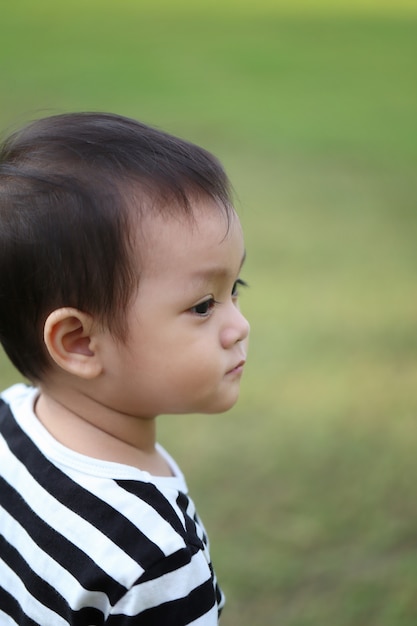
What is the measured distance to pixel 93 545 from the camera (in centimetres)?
133

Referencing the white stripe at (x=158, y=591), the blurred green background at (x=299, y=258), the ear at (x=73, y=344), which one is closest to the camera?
the white stripe at (x=158, y=591)

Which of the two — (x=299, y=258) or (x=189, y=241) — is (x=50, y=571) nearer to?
(x=189, y=241)

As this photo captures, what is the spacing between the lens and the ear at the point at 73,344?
138 centimetres

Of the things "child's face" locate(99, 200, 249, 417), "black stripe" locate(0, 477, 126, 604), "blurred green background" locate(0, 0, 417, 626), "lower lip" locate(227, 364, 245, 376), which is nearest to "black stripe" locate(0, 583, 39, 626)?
"black stripe" locate(0, 477, 126, 604)

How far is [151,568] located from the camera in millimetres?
1288

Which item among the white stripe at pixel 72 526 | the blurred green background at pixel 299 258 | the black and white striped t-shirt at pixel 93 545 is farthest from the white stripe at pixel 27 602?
the blurred green background at pixel 299 258

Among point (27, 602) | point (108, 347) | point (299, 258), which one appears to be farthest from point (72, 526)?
point (299, 258)

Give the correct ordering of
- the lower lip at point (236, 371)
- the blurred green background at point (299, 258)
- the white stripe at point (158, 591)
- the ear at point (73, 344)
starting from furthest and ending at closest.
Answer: the blurred green background at point (299, 258) < the lower lip at point (236, 371) < the ear at point (73, 344) < the white stripe at point (158, 591)

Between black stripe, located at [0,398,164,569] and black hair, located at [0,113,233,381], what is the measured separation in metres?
0.17

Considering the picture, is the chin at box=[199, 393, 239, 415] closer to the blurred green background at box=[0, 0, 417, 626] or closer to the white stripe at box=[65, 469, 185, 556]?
the white stripe at box=[65, 469, 185, 556]

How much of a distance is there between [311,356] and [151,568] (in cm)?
211

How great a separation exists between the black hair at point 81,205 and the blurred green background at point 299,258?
2.80ft

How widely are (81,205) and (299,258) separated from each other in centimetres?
284

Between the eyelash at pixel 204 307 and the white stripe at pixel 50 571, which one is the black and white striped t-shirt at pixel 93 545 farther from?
the eyelash at pixel 204 307
